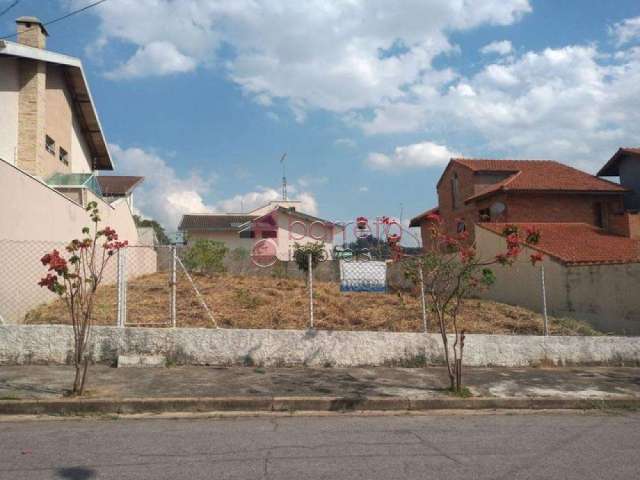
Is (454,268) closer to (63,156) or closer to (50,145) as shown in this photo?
(50,145)

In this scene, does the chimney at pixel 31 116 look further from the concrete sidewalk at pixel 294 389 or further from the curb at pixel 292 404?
the curb at pixel 292 404

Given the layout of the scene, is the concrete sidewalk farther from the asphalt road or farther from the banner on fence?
the banner on fence

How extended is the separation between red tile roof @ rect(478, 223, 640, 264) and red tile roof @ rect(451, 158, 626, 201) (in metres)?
1.80

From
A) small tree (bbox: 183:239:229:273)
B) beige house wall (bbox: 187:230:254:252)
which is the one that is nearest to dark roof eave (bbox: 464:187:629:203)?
small tree (bbox: 183:239:229:273)

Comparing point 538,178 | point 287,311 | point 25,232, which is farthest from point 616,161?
point 25,232

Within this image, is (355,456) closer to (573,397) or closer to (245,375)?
(245,375)

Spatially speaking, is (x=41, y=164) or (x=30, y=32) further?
(x=30, y=32)

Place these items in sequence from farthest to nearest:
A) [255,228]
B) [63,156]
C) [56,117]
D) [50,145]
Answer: [255,228] → [63,156] → [56,117] → [50,145]

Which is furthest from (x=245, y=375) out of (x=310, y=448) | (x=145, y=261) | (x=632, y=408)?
(x=145, y=261)

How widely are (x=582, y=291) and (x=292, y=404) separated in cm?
1008

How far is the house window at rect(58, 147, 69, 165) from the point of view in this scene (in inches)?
738

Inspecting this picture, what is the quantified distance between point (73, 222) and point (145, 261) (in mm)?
7716

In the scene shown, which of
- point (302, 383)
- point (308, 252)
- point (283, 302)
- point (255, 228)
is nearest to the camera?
point (302, 383)

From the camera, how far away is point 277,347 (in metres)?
8.42
